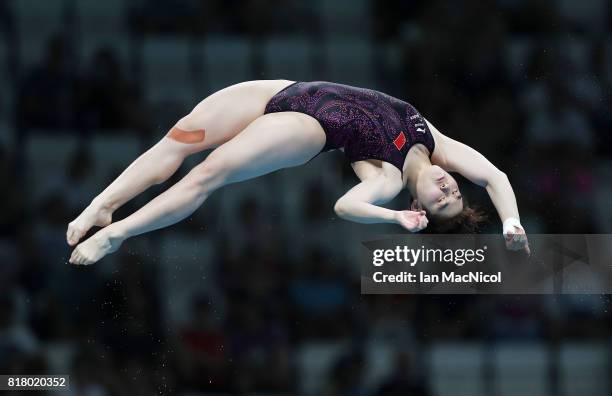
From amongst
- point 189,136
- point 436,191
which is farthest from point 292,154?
point 436,191

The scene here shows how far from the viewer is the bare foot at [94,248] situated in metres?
4.62

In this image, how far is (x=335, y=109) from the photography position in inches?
189

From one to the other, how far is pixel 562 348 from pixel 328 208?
174 centimetres

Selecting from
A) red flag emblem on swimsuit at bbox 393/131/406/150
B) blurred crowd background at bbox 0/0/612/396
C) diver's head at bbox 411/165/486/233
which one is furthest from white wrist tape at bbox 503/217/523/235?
blurred crowd background at bbox 0/0/612/396

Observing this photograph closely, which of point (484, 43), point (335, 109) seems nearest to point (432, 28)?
point (484, 43)

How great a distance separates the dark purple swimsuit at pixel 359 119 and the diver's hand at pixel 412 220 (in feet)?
1.24

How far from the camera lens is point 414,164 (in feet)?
15.7

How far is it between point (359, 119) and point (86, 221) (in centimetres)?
131

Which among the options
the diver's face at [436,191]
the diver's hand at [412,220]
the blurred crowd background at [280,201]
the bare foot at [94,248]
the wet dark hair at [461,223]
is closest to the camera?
the diver's hand at [412,220]

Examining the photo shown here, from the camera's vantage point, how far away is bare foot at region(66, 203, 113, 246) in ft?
15.5

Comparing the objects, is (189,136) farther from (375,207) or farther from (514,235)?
(514,235)

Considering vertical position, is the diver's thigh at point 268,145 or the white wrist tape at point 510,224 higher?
the diver's thigh at point 268,145

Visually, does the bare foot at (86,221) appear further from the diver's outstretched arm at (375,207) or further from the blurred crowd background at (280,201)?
the blurred crowd background at (280,201)

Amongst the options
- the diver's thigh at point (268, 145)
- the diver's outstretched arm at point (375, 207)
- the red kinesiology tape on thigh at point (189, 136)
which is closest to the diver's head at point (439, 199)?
the diver's outstretched arm at point (375, 207)
